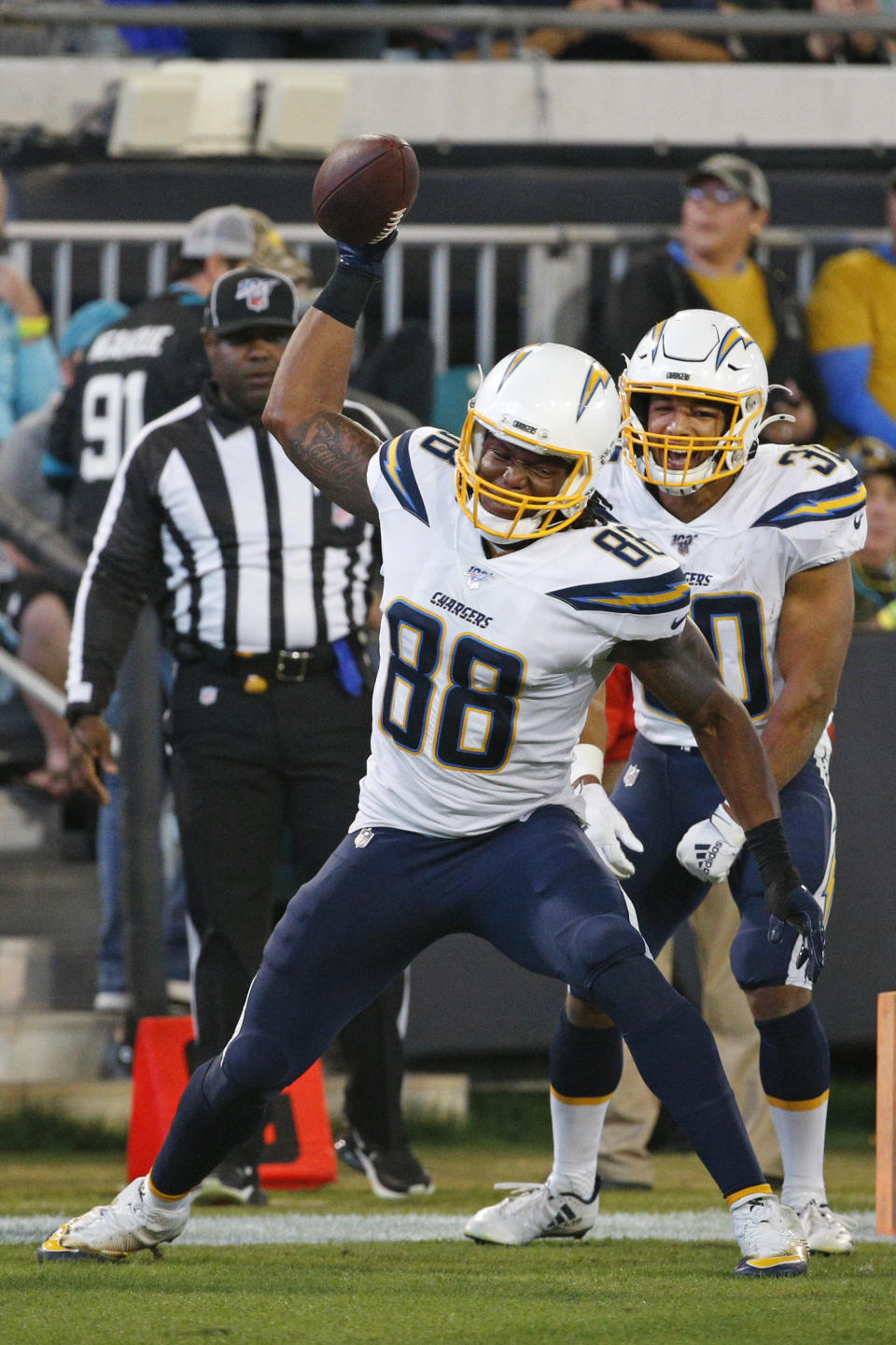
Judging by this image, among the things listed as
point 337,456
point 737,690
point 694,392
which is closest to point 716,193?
point 694,392

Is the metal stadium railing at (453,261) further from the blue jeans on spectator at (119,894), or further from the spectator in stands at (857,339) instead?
the blue jeans on spectator at (119,894)

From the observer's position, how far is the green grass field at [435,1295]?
2799 mm

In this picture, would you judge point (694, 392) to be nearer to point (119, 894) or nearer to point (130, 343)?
point (130, 343)

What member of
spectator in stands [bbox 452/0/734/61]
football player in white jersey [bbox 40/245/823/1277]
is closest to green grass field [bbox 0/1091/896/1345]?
football player in white jersey [bbox 40/245/823/1277]

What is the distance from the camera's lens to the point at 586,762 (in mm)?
3977

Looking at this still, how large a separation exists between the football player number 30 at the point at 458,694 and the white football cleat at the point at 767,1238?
2.62 ft

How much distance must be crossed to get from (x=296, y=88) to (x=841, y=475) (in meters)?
3.82

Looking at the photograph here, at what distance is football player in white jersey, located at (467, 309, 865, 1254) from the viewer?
12.6ft

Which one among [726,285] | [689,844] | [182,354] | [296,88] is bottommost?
[689,844]

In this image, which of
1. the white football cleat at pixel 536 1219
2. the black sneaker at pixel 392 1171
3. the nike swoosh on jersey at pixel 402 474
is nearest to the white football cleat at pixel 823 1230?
the white football cleat at pixel 536 1219

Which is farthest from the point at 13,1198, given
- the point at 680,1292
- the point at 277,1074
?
the point at 680,1292

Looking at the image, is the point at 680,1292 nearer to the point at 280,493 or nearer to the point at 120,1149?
the point at 280,493

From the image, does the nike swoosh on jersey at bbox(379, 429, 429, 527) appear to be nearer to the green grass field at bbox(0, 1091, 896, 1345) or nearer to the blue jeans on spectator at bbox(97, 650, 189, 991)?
the green grass field at bbox(0, 1091, 896, 1345)

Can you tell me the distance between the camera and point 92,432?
18.9 feet
